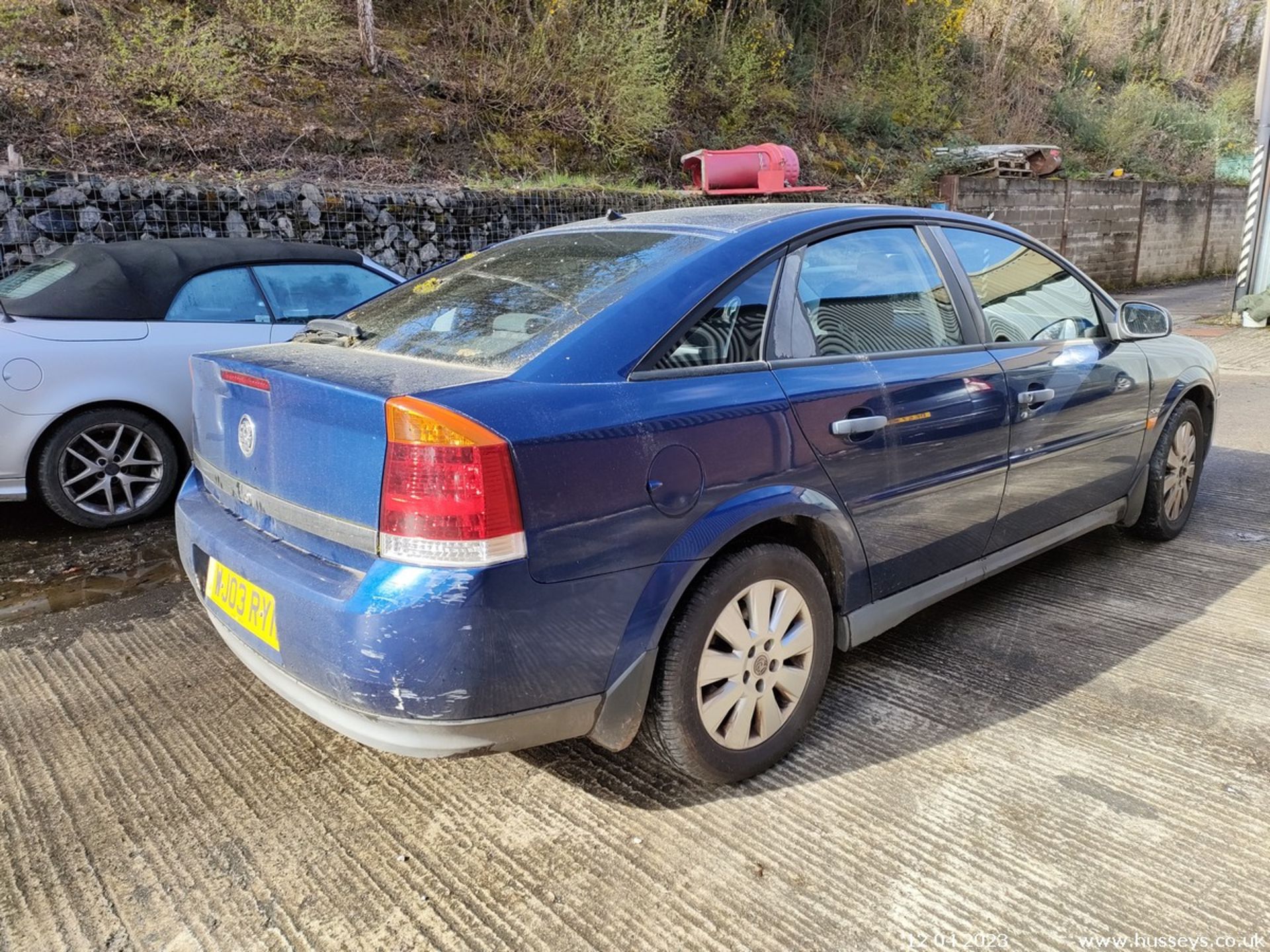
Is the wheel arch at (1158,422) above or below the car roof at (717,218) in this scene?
below

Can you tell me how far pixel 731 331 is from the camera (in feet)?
8.20

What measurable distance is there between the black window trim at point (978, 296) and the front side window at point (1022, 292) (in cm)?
1

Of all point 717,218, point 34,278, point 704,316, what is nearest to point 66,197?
point 34,278

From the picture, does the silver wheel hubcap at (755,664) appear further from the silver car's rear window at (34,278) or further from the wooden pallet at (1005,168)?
the wooden pallet at (1005,168)

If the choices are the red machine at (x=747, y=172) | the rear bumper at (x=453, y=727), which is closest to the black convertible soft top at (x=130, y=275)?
the rear bumper at (x=453, y=727)

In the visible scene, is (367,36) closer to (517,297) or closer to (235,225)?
(235,225)

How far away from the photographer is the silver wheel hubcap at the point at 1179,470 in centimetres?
418

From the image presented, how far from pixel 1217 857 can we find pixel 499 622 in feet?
5.99

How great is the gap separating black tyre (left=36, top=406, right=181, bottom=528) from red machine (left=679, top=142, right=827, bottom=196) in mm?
8738

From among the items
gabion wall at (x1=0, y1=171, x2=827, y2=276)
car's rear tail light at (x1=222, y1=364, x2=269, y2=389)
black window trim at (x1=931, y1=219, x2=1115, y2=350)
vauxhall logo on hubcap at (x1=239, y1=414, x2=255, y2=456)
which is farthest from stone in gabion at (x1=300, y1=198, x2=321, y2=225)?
black window trim at (x1=931, y1=219, x2=1115, y2=350)

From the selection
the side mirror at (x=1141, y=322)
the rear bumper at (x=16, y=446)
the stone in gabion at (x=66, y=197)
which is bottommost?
the rear bumper at (x=16, y=446)

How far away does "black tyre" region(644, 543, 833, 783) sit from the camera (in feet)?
7.52

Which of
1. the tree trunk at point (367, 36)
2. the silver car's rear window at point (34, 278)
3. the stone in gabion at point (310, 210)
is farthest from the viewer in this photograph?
the tree trunk at point (367, 36)

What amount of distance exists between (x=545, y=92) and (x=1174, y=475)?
407 inches
